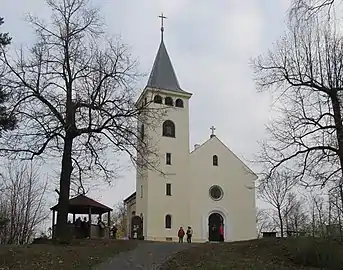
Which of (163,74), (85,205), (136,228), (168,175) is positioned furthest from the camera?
(163,74)

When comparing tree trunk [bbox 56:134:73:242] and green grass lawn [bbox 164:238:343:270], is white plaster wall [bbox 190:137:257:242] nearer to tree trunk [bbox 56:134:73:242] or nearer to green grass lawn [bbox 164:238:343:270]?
tree trunk [bbox 56:134:73:242]

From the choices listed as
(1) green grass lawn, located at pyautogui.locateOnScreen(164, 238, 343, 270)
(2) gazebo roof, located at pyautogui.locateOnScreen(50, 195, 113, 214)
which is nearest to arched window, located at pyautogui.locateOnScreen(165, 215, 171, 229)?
(2) gazebo roof, located at pyautogui.locateOnScreen(50, 195, 113, 214)

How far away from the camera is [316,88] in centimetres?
2211

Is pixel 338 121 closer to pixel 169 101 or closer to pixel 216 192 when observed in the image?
pixel 216 192

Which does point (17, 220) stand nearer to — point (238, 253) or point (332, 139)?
point (238, 253)

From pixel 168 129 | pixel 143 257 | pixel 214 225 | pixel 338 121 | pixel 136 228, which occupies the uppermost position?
pixel 168 129

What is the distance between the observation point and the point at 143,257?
794 inches

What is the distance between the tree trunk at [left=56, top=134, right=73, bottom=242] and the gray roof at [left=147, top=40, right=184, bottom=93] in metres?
19.8

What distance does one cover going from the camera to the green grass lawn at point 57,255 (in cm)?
1830

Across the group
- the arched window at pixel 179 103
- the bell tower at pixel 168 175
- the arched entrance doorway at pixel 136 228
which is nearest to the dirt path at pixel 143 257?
the arched entrance doorway at pixel 136 228

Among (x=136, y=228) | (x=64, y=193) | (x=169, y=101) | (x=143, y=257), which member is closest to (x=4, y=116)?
(x=64, y=193)

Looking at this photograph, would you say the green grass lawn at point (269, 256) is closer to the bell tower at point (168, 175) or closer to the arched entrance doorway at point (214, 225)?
the bell tower at point (168, 175)

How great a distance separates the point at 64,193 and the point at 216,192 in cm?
1998

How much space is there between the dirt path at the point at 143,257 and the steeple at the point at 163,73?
830 inches
